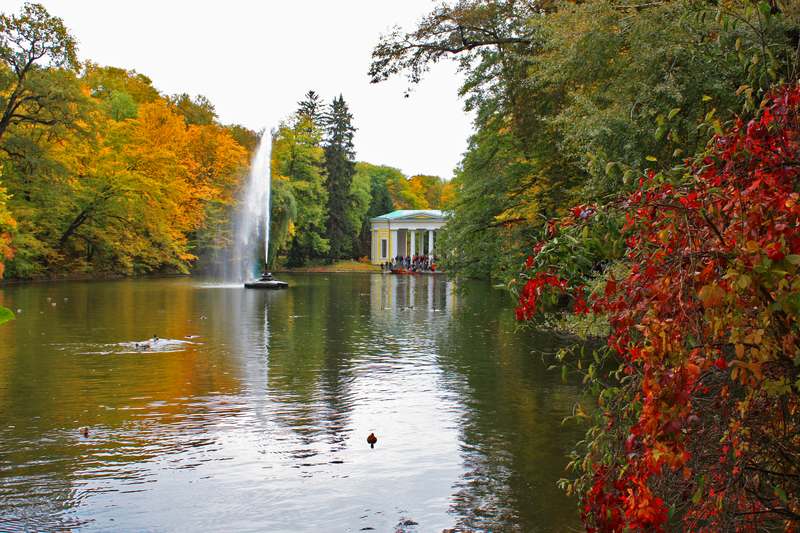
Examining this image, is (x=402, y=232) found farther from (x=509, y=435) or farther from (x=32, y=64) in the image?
(x=509, y=435)

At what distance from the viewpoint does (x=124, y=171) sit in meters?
45.1

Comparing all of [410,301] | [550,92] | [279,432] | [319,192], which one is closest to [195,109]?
[319,192]

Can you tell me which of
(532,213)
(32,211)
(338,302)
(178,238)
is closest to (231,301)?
(338,302)

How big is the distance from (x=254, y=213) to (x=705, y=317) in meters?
55.9

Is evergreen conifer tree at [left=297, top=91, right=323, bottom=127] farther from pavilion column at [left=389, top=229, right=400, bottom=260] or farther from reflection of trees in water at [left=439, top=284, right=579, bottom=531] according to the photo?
reflection of trees in water at [left=439, top=284, right=579, bottom=531]

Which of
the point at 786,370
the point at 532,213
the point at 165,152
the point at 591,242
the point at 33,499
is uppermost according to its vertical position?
the point at 165,152

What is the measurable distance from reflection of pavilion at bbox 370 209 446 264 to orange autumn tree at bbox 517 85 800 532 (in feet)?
276

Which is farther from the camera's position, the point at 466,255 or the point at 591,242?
the point at 466,255

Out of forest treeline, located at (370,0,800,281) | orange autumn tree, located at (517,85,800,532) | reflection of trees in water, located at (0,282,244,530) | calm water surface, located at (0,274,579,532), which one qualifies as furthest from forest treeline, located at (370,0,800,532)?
forest treeline, located at (370,0,800,281)

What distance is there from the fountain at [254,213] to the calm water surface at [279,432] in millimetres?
33230

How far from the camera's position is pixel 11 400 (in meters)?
10.8

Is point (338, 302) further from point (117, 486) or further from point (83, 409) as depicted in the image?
point (117, 486)

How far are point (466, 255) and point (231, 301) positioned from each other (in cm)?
1021

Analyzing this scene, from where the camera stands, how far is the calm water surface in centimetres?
677
